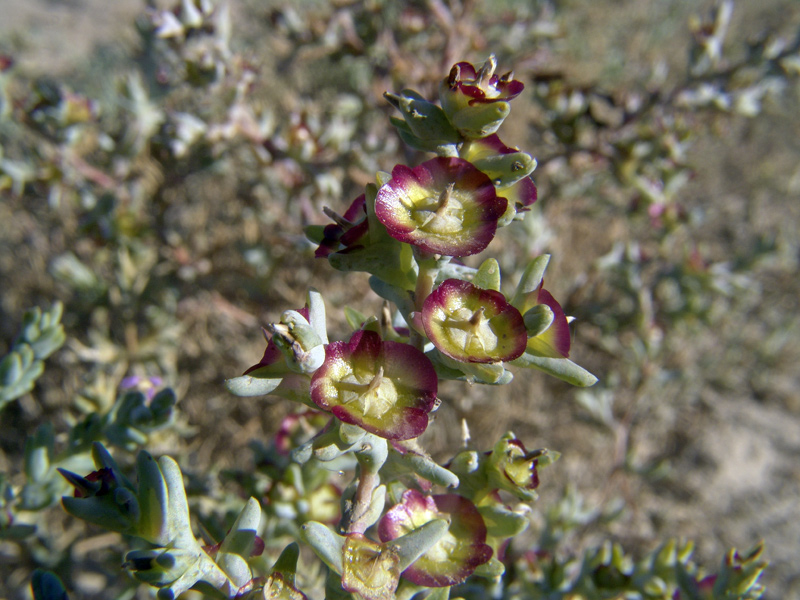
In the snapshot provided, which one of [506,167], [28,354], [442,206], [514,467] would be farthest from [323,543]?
[28,354]

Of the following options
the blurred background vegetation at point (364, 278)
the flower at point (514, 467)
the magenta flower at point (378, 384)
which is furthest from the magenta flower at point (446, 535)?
the blurred background vegetation at point (364, 278)

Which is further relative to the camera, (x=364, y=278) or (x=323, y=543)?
(x=364, y=278)

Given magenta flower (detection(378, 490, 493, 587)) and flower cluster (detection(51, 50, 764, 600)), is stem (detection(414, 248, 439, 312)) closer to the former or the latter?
flower cluster (detection(51, 50, 764, 600))

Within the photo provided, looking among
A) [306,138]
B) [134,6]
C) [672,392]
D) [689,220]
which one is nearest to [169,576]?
[306,138]

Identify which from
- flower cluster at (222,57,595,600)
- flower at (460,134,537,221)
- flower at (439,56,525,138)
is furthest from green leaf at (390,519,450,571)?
flower at (439,56,525,138)

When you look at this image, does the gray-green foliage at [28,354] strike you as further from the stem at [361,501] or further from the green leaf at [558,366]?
the green leaf at [558,366]

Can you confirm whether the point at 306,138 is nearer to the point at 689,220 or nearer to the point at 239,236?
the point at 239,236

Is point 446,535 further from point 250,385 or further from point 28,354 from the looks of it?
point 28,354
